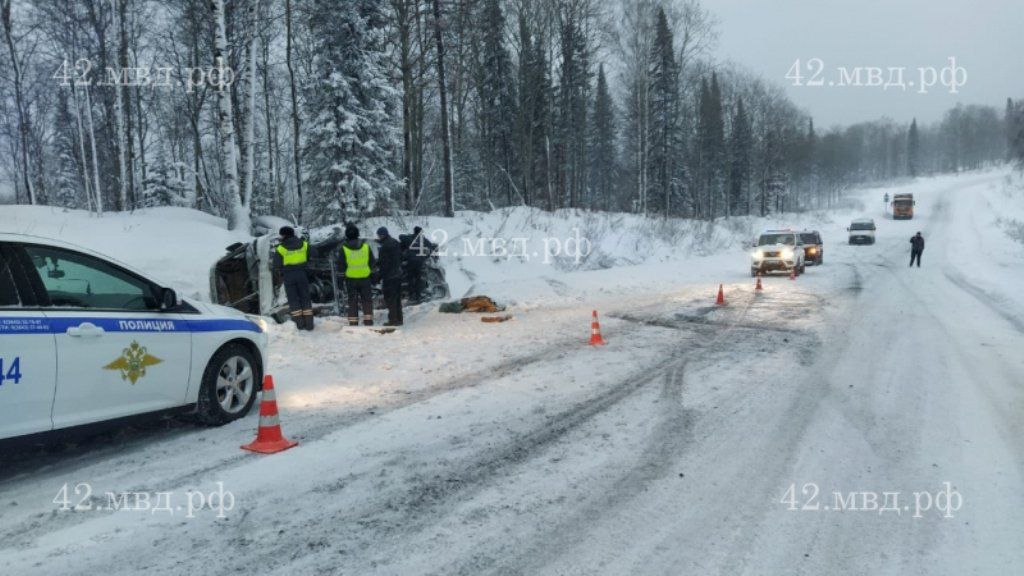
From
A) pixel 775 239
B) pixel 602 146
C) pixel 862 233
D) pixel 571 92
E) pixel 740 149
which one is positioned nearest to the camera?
pixel 775 239

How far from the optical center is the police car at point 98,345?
4398mm

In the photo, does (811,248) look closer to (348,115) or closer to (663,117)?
(348,115)

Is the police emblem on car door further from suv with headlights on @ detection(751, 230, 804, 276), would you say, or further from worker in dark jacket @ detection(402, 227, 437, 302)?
suv with headlights on @ detection(751, 230, 804, 276)

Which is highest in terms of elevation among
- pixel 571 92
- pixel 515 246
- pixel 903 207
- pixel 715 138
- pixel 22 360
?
pixel 571 92

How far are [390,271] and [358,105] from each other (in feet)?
50.0

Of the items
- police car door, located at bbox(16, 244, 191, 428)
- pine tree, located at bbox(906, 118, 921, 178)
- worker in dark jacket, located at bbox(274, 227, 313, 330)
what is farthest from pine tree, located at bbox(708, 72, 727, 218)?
pine tree, located at bbox(906, 118, 921, 178)

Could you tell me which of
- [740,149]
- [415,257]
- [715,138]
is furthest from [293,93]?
[740,149]

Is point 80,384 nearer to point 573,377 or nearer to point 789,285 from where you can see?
point 573,377

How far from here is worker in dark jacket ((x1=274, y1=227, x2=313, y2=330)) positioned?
36.6 feet

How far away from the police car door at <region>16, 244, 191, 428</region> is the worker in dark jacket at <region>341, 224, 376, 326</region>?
6265mm

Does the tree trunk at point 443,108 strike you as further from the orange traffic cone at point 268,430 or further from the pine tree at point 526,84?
the orange traffic cone at point 268,430

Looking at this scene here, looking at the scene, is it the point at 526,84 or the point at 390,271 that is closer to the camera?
the point at 390,271

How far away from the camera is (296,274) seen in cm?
1119

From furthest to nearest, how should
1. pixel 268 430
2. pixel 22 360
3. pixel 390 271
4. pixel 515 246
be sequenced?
pixel 515 246, pixel 390 271, pixel 268 430, pixel 22 360
